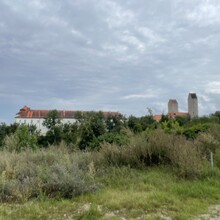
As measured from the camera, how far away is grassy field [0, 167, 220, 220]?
17.0 feet

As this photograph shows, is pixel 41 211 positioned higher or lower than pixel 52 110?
lower

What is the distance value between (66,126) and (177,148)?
122ft

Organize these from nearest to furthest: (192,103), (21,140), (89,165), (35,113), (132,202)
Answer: (132,202) < (89,165) < (21,140) < (192,103) < (35,113)

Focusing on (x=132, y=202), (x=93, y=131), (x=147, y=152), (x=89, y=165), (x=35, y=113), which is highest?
(x=35, y=113)

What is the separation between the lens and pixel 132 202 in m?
5.65

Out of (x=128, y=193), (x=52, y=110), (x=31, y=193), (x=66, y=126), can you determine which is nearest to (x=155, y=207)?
(x=128, y=193)

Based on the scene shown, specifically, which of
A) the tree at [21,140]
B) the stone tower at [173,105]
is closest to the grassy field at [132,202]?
the tree at [21,140]

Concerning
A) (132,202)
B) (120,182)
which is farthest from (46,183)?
(132,202)

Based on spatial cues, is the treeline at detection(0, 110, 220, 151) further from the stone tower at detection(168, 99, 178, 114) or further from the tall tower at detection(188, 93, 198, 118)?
the stone tower at detection(168, 99, 178, 114)

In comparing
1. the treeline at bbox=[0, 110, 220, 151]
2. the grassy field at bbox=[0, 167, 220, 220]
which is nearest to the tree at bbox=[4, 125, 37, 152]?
the treeline at bbox=[0, 110, 220, 151]

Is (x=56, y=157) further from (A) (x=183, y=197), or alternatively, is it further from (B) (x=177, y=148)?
(A) (x=183, y=197)

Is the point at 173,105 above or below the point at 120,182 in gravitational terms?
above

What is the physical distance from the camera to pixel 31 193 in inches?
247

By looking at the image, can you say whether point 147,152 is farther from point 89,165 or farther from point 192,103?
point 192,103
